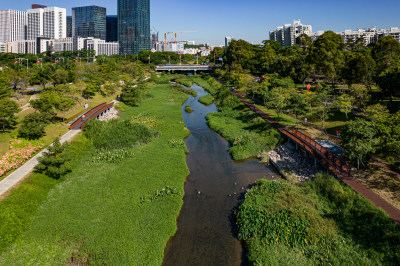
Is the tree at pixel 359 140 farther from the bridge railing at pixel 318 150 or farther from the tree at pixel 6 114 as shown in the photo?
the tree at pixel 6 114

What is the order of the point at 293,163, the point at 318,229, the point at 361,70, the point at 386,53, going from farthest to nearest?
the point at 386,53 → the point at 361,70 → the point at 293,163 → the point at 318,229

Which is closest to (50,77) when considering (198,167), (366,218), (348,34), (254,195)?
(198,167)

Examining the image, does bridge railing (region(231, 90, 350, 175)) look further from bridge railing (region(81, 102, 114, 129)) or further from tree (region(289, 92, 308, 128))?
bridge railing (region(81, 102, 114, 129))

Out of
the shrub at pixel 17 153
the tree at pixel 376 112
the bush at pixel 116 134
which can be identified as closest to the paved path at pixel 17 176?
the shrub at pixel 17 153

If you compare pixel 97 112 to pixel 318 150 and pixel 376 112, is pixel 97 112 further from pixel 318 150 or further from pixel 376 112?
pixel 376 112

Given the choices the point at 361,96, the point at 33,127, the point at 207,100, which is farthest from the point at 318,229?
the point at 207,100

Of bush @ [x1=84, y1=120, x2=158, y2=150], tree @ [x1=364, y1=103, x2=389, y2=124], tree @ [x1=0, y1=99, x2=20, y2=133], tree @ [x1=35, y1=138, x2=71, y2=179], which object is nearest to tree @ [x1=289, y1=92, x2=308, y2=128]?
tree @ [x1=364, y1=103, x2=389, y2=124]

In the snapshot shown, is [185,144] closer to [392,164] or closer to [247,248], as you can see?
[247,248]

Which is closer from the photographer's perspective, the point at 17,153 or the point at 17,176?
the point at 17,176
